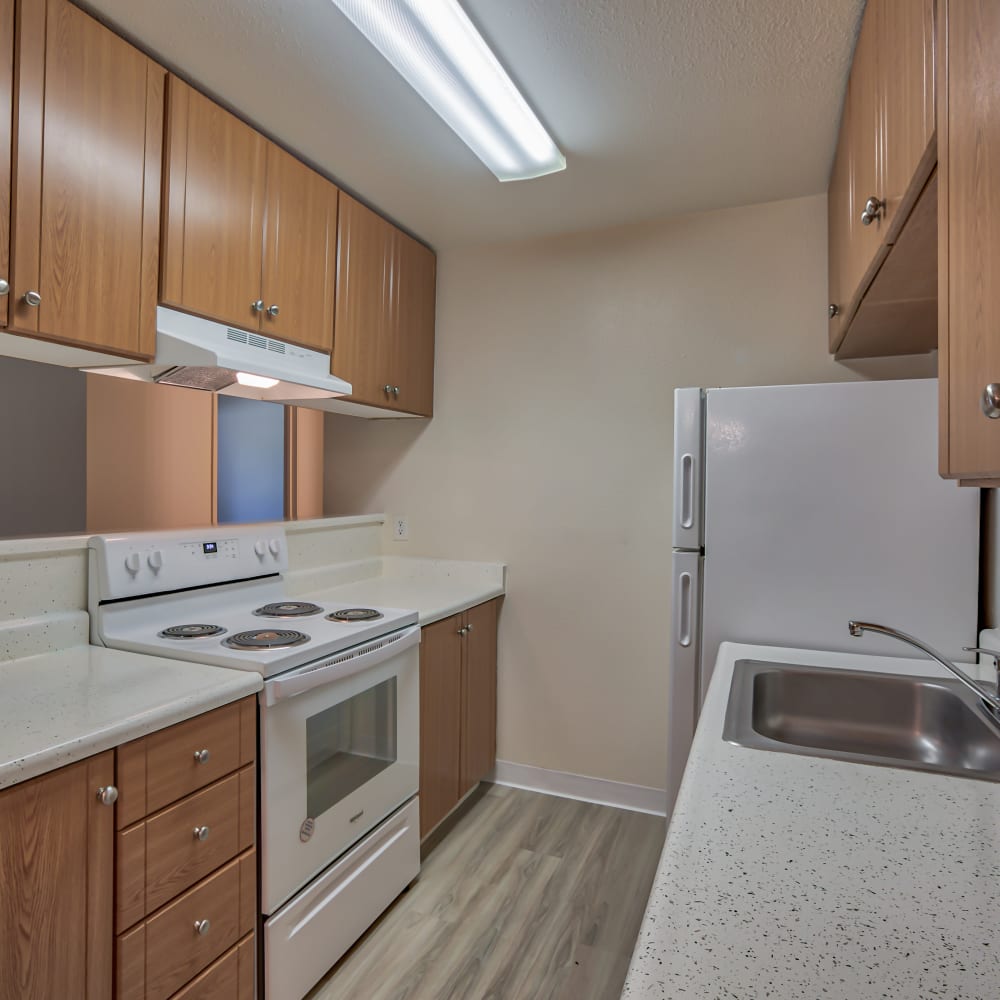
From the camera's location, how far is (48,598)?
1.59 m

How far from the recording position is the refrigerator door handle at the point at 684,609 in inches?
78.6

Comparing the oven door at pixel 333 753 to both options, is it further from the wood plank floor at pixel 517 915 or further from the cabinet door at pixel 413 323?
the cabinet door at pixel 413 323

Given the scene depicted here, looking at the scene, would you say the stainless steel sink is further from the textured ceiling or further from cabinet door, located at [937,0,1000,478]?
the textured ceiling

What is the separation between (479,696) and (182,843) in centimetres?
145

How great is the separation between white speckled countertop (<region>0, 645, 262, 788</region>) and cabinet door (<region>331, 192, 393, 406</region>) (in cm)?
116

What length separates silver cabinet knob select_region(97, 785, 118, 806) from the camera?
111 centimetres

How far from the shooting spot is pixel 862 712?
1.55 metres

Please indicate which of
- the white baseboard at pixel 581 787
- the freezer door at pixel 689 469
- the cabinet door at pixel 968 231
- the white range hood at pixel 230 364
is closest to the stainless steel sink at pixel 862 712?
the freezer door at pixel 689 469

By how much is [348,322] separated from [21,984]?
1908 millimetres

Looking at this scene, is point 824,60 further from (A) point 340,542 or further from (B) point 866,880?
(A) point 340,542

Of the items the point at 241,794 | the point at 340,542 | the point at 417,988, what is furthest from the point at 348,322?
the point at 417,988

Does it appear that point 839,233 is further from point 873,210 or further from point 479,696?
point 479,696

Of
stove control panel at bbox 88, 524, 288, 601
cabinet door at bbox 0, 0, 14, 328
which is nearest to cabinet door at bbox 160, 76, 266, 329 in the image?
cabinet door at bbox 0, 0, 14, 328

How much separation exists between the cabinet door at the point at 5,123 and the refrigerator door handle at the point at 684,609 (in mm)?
1811
